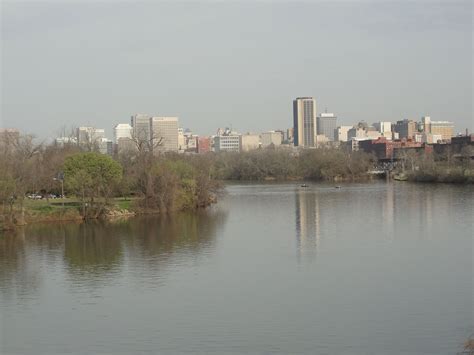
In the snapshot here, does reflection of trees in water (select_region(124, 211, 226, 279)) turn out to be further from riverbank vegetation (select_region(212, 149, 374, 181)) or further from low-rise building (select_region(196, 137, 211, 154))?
low-rise building (select_region(196, 137, 211, 154))

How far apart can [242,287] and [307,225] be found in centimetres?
Result: 1336

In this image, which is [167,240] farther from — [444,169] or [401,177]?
[401,177]

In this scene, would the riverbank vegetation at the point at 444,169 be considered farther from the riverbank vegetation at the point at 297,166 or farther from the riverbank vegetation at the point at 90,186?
the riverbank vegetation at the point at 90,186

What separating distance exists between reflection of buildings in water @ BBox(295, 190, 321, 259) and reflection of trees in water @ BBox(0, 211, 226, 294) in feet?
11.6

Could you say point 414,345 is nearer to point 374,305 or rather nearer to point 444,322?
point 444,322

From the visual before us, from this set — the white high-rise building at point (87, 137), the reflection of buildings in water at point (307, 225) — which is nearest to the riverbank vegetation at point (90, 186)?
the reflection of buildings in water at point (307, 225)

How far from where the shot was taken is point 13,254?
2542 centimetres

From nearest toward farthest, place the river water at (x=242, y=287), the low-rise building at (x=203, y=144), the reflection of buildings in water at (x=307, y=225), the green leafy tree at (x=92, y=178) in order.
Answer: the river water at (x=242, y=287) → the reflection of buildings in water at (x=307, y=225) → the green leafy tree at (x=92, y=178) → the low-rise building at (x=203, y=144)

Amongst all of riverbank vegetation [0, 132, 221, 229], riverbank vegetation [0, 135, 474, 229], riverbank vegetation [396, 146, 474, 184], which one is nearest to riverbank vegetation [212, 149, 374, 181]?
riverbank vegetation [396, 146, 474, 184]

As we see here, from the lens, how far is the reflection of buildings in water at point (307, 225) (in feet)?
80.6

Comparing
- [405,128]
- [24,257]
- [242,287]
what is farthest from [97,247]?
[405,128]

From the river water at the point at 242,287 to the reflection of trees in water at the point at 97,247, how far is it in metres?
0.06

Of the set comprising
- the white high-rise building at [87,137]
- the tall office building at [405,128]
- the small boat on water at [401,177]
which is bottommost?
the small boat on water at [401,177]

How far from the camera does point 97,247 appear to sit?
2700 centimetres
